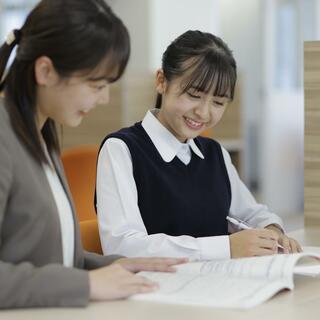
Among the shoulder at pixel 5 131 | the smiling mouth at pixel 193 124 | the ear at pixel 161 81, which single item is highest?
the shoulder at pixel 5 131

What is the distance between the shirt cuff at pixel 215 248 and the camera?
62.7 inches

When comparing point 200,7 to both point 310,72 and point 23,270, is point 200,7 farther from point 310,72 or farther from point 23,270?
point 23,270

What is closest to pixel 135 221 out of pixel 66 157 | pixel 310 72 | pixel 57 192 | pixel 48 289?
pixel 57 192

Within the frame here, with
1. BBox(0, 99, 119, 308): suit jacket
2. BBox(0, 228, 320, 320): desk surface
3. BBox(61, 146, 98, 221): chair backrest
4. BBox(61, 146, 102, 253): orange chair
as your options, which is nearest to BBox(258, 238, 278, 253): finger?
BBox(0, 228, 320, 320): desk surface

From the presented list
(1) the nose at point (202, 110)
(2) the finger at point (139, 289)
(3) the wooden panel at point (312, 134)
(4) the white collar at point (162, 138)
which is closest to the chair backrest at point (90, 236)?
(4) the white collar at point (162, 138)

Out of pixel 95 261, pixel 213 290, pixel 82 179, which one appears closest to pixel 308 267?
pixel 213 290

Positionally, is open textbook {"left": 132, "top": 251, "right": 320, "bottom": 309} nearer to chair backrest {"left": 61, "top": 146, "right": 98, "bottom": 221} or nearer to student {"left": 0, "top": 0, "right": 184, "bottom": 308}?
student {"left": 0, "top": 0, "right": 184, "bottom": 308}

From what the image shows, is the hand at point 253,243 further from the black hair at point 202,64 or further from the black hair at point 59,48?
the black hair at point 59,48

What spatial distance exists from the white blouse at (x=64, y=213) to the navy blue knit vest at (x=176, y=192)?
0.45 m

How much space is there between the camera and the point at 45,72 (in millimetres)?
1217

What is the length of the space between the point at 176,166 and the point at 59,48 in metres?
0.71

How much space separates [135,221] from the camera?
167 centimetres

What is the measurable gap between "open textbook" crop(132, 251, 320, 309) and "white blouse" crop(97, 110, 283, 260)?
0.17 meters

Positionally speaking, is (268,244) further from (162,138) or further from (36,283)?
(36,283)
